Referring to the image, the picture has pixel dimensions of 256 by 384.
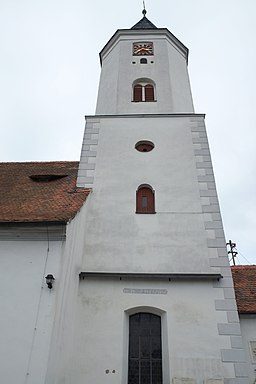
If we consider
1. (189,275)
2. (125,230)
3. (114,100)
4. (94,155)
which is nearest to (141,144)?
(94,155)

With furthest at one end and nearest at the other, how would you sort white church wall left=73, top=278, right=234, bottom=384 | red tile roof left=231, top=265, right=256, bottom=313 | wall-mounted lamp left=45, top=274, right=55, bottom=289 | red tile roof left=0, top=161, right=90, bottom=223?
red tile roof left=231, top=265, right=256, bottom=313 → red tile roof left=0, top=161, right=90, bottom=223 → white church wall left=73, top=278, right=234, bottom=384 → wall-mounted lamp left=45, top=274, right=55, bottom=289

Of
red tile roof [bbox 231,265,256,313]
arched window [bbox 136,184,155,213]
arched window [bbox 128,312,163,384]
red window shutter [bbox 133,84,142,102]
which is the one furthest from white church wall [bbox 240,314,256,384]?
red window shutter [bbox 133,84,142,102]

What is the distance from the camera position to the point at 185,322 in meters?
8.16

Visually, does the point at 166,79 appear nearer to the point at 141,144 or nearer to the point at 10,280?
the point at 141,144

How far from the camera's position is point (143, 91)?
14.5 m

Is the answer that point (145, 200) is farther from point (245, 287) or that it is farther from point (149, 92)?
point (149, 92)

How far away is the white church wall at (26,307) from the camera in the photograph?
6203 millimetres

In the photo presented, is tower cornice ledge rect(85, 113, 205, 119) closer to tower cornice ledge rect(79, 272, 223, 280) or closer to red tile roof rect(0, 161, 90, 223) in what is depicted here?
red tile roof rect(0, 161, 90, 223)

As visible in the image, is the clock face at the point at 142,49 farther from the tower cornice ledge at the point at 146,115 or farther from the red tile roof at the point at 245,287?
the red tile roof at the point at 245,287

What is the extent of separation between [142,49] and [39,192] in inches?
370

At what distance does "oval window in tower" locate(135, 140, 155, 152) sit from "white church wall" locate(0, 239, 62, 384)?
546cm

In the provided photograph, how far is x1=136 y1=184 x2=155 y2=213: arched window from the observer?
10.3 meters

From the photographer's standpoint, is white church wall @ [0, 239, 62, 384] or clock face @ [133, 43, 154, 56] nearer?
white church wall @ [0, 239, 62, 384]

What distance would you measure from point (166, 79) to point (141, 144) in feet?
12.8
